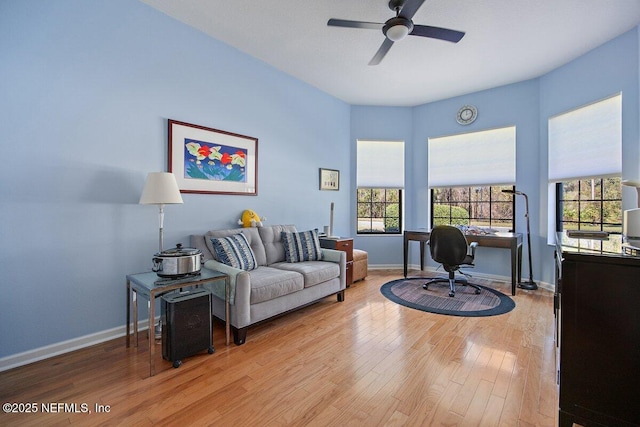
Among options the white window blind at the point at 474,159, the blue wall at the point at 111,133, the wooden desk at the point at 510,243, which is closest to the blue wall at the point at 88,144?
the blue wall at the point at 111,133

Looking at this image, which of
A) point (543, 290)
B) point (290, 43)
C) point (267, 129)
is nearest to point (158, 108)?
point (267, 129)

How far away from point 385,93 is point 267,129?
219 cm

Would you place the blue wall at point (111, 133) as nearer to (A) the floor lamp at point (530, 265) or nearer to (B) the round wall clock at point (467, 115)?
(A) the floor lamp at point (530, 265)

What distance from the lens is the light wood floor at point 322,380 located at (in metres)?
1.60

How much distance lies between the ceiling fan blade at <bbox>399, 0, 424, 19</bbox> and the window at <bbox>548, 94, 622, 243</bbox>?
2746mm

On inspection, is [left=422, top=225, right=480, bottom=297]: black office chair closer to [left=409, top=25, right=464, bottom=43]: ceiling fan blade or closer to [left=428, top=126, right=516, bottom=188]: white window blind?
[left=428, top=126, right=516, bottom=188]: white window blind

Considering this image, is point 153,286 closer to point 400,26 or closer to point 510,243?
point 400,26

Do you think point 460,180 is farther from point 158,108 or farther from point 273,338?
point 158,108

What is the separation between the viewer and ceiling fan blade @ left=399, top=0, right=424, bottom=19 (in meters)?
2.17

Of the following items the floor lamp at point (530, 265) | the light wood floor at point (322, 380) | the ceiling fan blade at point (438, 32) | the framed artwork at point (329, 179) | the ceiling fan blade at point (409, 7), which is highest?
the ceiling fan blade at point (409, 7)

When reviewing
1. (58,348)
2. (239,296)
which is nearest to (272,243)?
(239,296)

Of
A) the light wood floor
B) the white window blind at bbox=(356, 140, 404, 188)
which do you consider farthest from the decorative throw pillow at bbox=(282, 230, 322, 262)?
the white window blind at bbox=(356, 140, 404, 188)

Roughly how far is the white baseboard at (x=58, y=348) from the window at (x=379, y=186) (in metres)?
3.91

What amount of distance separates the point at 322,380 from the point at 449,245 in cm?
249
